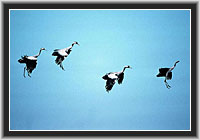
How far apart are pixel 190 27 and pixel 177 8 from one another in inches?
21.1

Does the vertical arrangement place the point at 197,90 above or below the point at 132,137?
above

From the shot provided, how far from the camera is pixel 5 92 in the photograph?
7.03 meters

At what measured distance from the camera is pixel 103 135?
6.98m

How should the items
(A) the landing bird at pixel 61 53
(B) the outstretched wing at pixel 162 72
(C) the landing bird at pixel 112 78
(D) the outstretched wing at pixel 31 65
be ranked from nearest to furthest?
(A) the landing bird at pixel 61 53, (D) the outstretched wing at pixel 31 65, (C) the landing bird at pixel 112 78, (B) the outstretched wing at pixel 162 72

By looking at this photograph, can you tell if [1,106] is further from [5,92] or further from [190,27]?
[190,27]

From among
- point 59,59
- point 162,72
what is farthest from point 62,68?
point 162,72

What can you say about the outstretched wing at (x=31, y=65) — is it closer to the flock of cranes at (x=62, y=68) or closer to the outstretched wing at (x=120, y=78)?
the flock of cranes at (x=62, y=68)

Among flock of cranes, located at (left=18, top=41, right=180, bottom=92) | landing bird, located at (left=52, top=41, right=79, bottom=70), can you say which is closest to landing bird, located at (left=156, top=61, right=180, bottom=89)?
flock of cranes, located at (left=18, top=41, right=180, bottom=92)

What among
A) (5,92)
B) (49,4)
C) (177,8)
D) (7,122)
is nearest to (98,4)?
(49,4)

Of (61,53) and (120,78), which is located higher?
(61,53)

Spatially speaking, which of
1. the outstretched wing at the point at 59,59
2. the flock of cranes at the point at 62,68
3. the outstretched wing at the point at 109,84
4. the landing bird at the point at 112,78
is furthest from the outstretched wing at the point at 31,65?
the outstretched wing at the point at 109,84

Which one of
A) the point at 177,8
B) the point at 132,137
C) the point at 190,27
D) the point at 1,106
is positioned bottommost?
the point at 132,137

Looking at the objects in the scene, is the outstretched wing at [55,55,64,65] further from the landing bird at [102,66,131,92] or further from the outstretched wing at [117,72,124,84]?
the outstretched wing at [117,72,124,84]

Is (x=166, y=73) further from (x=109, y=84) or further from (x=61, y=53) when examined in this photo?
(x=61, y=53)
